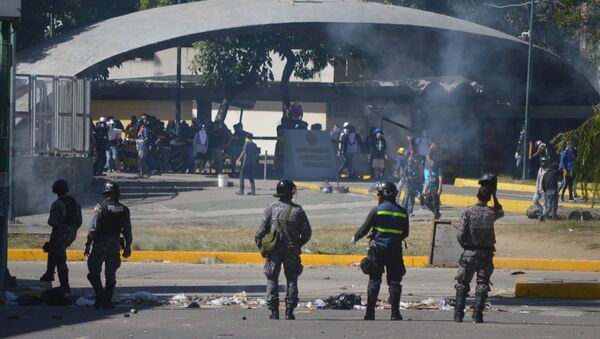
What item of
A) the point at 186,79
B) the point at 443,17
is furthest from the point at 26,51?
the point at 186,79

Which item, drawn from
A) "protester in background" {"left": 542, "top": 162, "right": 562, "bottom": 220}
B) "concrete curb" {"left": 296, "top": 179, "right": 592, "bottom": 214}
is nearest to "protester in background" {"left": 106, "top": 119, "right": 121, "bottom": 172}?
"concrete curb" {"left": 296, "top": 179, "right": 592, "bottom": 214}

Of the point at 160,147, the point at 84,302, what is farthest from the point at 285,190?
the point at 160,147

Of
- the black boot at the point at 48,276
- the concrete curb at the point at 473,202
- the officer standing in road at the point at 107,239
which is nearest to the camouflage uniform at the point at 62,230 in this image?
the black boot at the point at 48,276

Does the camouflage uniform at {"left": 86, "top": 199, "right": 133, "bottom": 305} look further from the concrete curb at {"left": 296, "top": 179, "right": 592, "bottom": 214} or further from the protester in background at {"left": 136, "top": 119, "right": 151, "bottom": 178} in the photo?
the protester in background at {"left": 136, "top": 119, "right": 151, "bottom": 178}

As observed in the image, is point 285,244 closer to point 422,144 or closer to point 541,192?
point 541,192

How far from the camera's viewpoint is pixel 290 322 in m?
11.9

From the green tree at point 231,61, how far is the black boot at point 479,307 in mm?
34095

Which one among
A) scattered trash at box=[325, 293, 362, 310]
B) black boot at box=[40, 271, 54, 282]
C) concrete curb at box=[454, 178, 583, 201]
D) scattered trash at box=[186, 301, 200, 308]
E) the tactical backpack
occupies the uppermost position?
the tactical backpack

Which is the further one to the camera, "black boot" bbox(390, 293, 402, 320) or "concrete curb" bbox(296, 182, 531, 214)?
"concrete curb" bbox(296, 182, 531, 214)

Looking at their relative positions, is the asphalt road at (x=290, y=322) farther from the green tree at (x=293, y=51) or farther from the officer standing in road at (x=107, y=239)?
the green tree at (x=293, y=51)

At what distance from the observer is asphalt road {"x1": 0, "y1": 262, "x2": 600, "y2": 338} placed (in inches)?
439

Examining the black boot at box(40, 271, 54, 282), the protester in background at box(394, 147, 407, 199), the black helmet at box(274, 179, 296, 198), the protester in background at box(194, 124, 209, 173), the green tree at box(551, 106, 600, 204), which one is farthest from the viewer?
the protester in background at box(194, 124, 209, 173)

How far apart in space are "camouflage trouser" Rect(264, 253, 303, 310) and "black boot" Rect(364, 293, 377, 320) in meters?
0.75

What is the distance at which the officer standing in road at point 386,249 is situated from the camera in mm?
12016
